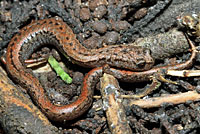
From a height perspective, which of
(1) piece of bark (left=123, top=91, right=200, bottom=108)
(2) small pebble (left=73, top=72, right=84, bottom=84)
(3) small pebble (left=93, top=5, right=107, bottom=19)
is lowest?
(1) piece of bark (left=123, top=91, right=200, bottom=108)

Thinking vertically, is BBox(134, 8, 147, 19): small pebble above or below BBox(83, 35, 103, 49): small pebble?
above

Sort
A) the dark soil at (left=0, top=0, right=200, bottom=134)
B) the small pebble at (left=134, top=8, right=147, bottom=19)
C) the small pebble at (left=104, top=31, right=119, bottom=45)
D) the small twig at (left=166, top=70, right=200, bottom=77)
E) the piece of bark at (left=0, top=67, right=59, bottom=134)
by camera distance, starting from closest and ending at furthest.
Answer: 1. the piece of bark at (left=0, top=67, right=59, bottom=134)
2. the dark soil at (left=0, top=0, right=200, bottom=134)
3. the small twig at (left=166, top=70, right=200, bottom=77)
4. the small pebble at (left=134, top=8, right=147, bottom=19)
5. the small pebble at (left=104, top=31, right=119, bottom=45)

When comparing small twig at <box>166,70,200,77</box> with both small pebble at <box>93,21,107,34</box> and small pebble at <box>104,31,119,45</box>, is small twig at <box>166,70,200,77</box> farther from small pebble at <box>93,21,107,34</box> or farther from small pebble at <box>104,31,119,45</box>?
small pebble at <box>93,21,107,34</box>

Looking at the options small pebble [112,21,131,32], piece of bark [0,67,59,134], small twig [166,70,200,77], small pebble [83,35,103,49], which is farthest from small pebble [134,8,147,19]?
piece of bark [0,67,59,134]

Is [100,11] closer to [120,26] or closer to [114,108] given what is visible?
[120,26]

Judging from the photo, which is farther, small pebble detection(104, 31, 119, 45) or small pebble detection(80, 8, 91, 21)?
small pebble detection(80, 8, 91, 21)

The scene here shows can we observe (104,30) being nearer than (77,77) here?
No

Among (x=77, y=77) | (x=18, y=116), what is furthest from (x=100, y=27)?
Answer: (x=18, y=116)
